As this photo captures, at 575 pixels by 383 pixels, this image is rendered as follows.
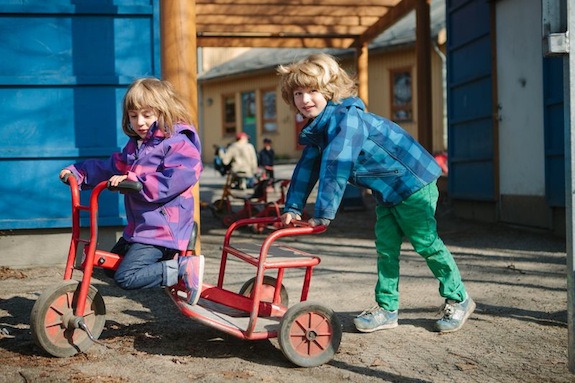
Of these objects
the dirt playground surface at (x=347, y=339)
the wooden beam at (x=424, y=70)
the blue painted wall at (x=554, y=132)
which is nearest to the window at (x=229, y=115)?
the wooden beam at (x=424, y=70)

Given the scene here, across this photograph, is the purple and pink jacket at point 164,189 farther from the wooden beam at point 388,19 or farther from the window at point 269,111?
the window at point 269,111

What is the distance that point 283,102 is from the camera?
24188mm

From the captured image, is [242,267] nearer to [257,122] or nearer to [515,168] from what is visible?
[515,168]

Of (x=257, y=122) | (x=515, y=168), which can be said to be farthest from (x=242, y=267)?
(x=257, y=122)

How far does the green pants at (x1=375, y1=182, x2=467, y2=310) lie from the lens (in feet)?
13.3

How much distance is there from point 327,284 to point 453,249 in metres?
2.18

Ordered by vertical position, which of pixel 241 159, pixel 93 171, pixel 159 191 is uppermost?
pixel 241 159

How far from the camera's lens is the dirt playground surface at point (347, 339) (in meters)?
3.32

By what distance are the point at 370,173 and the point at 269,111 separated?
26.3 meters

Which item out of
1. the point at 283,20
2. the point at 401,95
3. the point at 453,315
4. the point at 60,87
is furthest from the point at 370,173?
the point at 401,95

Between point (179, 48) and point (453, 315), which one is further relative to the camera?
point (179, 48)

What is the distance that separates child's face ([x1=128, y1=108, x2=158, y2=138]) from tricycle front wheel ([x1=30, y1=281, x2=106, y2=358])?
0.82 meters

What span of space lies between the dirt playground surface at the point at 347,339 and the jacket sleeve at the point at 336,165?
72 cm

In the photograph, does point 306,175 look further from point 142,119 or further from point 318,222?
point 142,119
